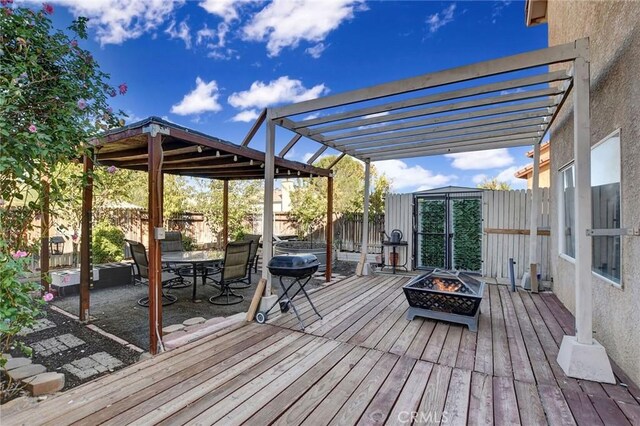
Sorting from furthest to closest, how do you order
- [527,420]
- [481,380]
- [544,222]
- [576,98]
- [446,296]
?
[544,222], [446,296], [576,98], [481,380], [527,420]

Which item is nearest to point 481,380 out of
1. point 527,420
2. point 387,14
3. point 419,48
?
point 527,420

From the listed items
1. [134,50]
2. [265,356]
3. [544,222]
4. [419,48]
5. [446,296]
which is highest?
[134,50]

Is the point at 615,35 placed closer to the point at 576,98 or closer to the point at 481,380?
the point at 576,98

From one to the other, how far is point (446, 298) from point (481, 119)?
252cm

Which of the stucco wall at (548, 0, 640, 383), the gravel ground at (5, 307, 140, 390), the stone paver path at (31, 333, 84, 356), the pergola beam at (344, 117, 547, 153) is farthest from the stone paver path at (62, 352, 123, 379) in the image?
the pergola beam at (344, 117, 547, 153)

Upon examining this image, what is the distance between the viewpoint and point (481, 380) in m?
2.14

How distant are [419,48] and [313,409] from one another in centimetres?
570

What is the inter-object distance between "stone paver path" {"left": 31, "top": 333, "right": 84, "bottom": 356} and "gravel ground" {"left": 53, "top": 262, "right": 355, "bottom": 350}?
12.8 inches

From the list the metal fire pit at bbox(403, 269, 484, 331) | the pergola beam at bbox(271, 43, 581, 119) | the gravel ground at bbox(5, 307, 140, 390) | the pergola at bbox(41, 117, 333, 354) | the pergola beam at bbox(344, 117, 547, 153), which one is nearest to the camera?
the pergola beam at bbox(271, 43, 581, 119)

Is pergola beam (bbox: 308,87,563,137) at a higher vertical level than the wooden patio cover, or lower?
higher

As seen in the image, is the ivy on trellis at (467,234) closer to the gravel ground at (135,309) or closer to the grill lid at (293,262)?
the gravel ground at (135,309)

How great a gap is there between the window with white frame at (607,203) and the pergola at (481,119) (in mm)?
511

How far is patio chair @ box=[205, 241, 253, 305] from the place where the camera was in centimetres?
A: 430

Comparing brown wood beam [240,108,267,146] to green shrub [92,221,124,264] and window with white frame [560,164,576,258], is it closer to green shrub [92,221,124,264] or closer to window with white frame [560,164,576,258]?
window with white frame [560,164,576,258]
